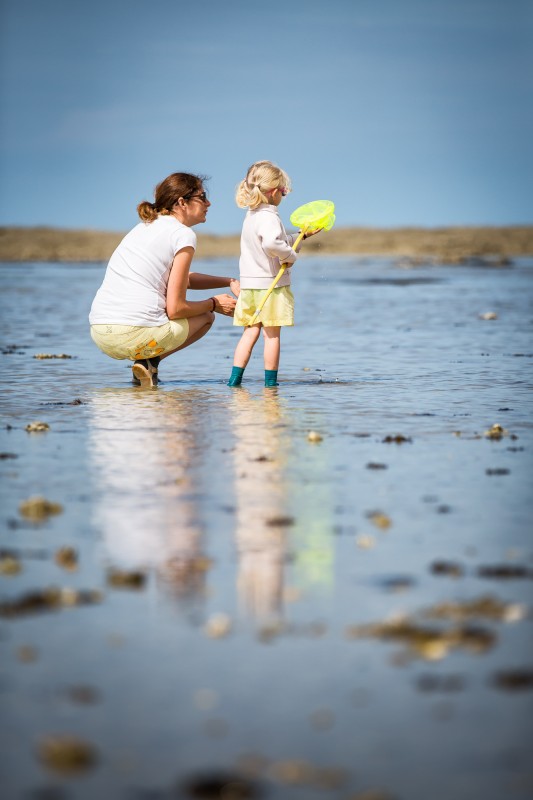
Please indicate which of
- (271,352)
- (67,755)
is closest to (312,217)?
(271,352)

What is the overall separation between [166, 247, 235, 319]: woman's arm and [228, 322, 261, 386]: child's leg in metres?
0.35

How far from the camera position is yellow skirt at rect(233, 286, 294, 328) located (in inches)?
396

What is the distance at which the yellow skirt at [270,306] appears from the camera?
10.1 m

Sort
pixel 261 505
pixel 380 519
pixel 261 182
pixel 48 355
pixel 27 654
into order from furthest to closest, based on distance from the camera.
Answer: pixel 48 355 → pixel 261 182 → pixel 261 505 → pixel 380 519 → pixel 27 654

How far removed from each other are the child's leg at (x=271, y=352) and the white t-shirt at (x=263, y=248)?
389 mm

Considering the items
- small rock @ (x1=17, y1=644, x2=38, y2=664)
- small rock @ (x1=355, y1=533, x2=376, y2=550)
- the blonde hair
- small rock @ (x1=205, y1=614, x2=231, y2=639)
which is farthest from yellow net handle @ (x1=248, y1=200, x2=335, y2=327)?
small rock @ (x1=17, y1=644, x2=38, y2=664)

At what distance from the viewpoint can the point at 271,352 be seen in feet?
33.6

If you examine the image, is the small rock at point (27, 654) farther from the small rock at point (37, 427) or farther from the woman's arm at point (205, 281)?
the woman's arm at point (205, 281)

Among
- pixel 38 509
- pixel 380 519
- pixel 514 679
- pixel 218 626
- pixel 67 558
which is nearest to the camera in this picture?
pixel 514 679

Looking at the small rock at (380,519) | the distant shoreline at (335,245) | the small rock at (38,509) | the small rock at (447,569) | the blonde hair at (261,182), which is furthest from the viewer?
the distant shoreline at (335,245)

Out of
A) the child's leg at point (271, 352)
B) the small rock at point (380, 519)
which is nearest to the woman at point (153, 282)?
the child's leg at point (271, 352)

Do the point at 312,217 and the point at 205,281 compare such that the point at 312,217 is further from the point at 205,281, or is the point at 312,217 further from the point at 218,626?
the point at 218,626

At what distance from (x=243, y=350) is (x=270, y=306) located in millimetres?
459

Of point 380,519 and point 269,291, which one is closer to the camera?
point 380,519
